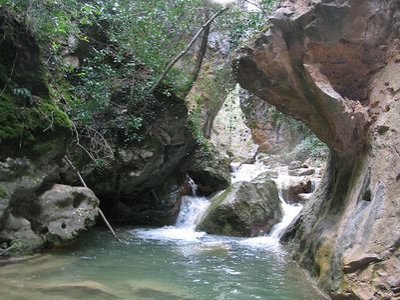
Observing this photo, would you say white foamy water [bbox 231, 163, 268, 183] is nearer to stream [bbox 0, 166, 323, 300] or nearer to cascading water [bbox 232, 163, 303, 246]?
cascading water [bbox 232, 163, 303, 246]

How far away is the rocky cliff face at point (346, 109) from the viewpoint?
4.98 meters

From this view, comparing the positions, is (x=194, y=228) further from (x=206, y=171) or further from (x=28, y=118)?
(x=28, y=118)

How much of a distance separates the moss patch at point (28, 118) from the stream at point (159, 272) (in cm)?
222

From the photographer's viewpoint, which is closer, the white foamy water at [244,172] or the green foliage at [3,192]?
the green foliage at [3,192]

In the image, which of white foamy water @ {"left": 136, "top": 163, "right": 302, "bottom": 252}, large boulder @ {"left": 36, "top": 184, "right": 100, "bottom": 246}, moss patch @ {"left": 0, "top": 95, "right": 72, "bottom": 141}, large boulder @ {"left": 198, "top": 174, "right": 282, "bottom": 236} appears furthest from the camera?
large boulder @ {"left": 198, "top": 174, "right": 282, "bottom": 236}

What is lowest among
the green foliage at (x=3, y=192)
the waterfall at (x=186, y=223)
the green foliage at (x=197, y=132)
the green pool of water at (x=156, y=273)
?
the green pool of water at (x=156, y=273)

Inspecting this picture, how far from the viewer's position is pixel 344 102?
664 cm

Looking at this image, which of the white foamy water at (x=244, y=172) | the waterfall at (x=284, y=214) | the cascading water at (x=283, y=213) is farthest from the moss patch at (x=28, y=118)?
the white foamy water at (x=244, y=172)

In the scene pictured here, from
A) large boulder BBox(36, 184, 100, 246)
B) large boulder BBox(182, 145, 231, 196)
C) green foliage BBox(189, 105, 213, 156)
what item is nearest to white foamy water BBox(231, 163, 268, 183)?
large boulder BBox(182, 145, 231, 196)

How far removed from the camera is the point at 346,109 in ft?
21.5

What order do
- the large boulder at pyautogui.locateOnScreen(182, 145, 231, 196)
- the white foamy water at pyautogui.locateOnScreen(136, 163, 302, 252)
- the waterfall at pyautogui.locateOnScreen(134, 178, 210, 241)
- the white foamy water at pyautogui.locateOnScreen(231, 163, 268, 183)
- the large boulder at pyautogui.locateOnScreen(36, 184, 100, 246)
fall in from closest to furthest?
1. the large boulder at pyautogui.locateOnScreen(36, 184, 100, 246)
2. the white foamy water at pyautogui.locateOnScreen(136, 163, 302, 252)
3. the waterfall at pyautogui.locateOnScreen(134, 178, 210, 241)
4. the large boulder at pyautogui.locateOnScreen(182, 145, 231, 196)
5. the white foamy water at pyautogui.locateOnScreen(231, 163, 268, 183)

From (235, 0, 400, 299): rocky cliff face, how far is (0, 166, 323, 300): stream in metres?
0.72

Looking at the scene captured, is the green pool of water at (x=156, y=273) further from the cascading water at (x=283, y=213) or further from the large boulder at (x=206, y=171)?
the large boulder at (x=206, y=171)

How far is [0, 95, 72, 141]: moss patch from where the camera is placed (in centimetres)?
747
